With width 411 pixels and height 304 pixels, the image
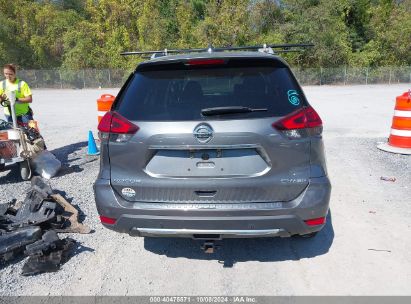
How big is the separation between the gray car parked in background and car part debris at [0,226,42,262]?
43.6 inches

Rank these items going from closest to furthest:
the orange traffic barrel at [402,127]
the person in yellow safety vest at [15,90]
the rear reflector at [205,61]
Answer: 1. the rear reflector at [205,61]
2. the person in yellow safety vest at [15,90]
3. the orange traffic barrel at [402,127]

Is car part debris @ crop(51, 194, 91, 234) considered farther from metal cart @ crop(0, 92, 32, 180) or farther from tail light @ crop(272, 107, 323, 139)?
tail light @ crop(272, 107, 323, 139)

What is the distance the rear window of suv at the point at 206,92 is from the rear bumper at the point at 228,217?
70 cm

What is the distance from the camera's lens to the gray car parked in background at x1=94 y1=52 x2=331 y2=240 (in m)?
2.82

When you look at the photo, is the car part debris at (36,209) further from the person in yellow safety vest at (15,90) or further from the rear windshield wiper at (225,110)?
the person in yellow safety vest at (15,90)

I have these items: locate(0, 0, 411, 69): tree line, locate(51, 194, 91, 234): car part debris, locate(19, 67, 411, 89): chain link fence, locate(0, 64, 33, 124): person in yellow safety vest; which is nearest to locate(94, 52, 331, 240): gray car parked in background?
locate(51, 194, 91, 234): car part debris

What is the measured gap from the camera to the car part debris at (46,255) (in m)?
3.32

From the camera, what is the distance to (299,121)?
2877 millimetres

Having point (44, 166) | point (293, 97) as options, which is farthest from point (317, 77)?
point (293, 97)

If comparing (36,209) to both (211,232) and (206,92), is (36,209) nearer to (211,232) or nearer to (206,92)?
(211,232)

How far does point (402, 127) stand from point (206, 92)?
598 cm

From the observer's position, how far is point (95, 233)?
4.14 m

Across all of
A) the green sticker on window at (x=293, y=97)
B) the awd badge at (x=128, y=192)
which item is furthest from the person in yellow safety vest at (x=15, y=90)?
the green sticker on window at (x=293, y=97)

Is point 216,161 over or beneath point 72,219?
over
